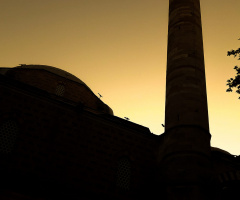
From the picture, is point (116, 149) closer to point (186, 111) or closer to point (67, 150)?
point (67, 150)

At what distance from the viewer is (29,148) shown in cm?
861

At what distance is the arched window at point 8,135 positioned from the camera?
28.1ft

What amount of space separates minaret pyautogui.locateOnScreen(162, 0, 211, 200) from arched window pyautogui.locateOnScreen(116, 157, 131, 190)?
1358 millimetres

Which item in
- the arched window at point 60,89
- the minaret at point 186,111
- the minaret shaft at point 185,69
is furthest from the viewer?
the arched window at point 60,89

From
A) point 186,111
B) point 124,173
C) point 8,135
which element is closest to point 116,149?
point 124,173

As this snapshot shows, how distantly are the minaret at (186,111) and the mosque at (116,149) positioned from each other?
3 cm

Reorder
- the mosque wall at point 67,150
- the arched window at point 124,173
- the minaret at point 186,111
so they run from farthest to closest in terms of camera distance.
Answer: the arched window at point 124,173 < the mosque wall at point 67,150 < the minaret at point 186,111

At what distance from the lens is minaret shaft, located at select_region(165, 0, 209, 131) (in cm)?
892

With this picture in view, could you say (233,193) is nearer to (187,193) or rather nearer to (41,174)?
(187,193)

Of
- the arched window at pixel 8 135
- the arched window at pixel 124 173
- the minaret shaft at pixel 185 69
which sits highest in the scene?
the minaret shaft at pixel 185 69

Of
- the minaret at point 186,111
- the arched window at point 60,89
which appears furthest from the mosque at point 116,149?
the arched window at point 60,89

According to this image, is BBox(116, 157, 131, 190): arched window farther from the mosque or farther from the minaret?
the minaret

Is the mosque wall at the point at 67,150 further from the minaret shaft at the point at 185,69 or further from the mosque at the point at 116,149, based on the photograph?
the minaret shaft at the point at 185,69

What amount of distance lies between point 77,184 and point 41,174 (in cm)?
99
